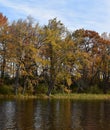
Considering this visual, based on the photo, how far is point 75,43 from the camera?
83.8 metres

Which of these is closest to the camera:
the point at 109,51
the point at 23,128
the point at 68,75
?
the point at 23,128

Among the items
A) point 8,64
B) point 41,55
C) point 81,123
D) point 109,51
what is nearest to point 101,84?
point 109,51

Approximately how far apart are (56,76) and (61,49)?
20.7 feet

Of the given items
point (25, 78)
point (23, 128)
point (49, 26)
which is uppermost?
point (49, 26)

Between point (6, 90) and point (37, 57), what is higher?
point (37, 57)

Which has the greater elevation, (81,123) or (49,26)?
(49,26)

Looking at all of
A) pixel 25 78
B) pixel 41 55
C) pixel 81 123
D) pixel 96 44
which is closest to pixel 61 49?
pixel 41 55

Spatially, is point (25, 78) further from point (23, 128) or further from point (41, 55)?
point (23, 128)

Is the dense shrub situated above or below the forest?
below

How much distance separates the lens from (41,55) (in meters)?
79.6

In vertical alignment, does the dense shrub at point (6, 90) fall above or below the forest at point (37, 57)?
below

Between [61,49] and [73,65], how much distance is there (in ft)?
20.6

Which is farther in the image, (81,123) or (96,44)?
(96,44)

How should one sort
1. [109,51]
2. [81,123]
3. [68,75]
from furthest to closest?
[109,51] → [68,75] → [81,123]
